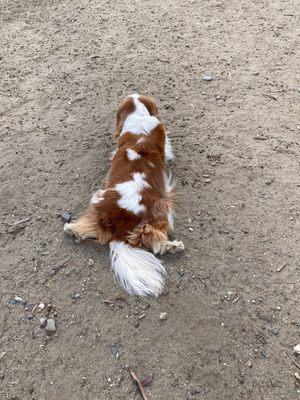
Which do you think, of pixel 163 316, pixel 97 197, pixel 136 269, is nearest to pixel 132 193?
pixel 97 197

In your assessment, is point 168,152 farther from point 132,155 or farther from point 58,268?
point 58,268

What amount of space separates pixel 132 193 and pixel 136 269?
60 cm

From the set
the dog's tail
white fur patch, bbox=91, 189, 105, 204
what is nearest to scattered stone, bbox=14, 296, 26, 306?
the dog's tail

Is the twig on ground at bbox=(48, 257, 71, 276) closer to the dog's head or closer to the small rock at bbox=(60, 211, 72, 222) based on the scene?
the small rock at bbox=(60, 211, 72, 222)

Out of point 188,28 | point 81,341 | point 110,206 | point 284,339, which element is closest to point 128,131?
point 110,206

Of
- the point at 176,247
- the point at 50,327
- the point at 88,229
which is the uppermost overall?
the point at 88,229

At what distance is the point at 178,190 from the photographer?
4.19 m

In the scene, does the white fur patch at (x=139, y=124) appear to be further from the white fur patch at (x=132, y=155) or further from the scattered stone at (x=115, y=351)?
the scattered stone at (x=115, y=351)

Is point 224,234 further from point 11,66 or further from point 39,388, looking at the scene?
point 11,66

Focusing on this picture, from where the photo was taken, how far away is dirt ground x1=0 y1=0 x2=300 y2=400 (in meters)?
3.14

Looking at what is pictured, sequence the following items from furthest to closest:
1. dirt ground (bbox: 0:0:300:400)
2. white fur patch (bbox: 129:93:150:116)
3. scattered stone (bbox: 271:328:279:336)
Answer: white fur patch (bbox: 129:93:150:116)
scattered stone (bbox: 271:328:279:336)
dirt ground (bbox: 0:0:300:400)

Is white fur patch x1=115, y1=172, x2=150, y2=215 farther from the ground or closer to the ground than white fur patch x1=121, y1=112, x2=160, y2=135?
closer to the ground

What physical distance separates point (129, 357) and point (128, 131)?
6.37 ft

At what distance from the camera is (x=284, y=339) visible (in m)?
3.24
